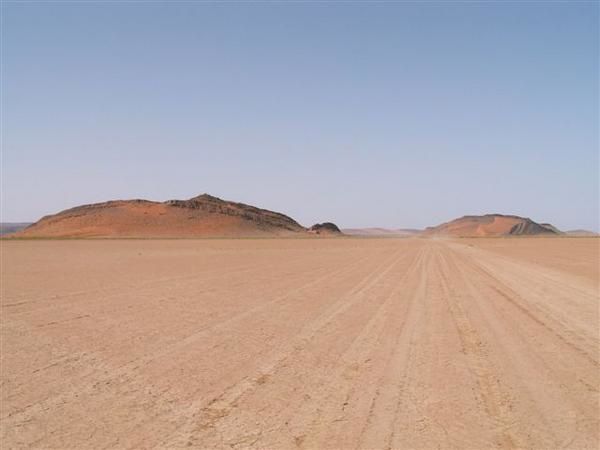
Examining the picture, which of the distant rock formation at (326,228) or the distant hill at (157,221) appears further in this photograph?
the distant rock formation at (326,228)

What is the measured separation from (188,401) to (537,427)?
10.8 ft

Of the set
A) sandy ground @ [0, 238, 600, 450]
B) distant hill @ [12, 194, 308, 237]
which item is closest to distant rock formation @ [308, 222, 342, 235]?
distant hill @ [12, 194, 308, 237]

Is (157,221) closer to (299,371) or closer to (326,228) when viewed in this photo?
(326,228)

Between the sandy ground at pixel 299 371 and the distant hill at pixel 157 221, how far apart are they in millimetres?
98438

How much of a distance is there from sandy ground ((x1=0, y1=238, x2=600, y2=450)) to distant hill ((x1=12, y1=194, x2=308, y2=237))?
9844cm

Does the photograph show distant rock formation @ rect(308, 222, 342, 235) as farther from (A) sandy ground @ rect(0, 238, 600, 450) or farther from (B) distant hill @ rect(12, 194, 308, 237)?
(A) sandy ground @ rect(0, 238, 600, 450)

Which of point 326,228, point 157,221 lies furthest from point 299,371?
point 326,228

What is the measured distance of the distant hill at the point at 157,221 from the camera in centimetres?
11162

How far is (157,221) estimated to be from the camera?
116812 mm

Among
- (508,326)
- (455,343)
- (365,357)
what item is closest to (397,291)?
(508,326)

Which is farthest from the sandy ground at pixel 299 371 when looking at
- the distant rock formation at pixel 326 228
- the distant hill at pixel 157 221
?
the distant rock formation at pixel 326 228

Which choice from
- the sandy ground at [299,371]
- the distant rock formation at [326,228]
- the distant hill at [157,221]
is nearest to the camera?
the sandy ground at [299,371]

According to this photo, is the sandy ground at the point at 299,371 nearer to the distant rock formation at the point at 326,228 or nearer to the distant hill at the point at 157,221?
the distant hill at the point at 157,221

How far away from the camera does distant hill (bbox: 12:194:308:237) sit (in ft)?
366
